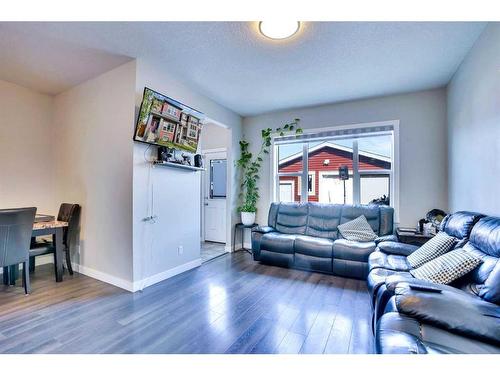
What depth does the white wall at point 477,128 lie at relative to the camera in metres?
2.01

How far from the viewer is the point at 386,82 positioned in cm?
323

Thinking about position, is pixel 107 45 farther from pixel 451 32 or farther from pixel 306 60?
pixel 451 32

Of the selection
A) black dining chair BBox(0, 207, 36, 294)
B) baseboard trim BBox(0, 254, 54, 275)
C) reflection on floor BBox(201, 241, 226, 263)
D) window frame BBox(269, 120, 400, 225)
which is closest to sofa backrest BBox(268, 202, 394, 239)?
window frame BBox(269, 120, 400, 225)

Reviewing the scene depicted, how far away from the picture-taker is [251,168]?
4691 mm

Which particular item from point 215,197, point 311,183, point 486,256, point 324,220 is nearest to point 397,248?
point 486,256

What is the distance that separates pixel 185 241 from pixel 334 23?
3110mm

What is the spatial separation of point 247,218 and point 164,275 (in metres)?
1.83

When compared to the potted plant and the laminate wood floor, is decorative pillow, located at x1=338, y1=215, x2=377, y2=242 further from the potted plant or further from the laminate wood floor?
the potted plant

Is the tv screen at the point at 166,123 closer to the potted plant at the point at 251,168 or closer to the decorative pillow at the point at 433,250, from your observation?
the potted plant at the point at 251,168

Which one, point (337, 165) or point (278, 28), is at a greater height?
point (278, 28)

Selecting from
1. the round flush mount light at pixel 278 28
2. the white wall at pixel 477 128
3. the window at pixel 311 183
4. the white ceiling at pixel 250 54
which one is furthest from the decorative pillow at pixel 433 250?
the round flush mount light at pixel 278 28

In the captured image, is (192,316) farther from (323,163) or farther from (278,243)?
(323,163)

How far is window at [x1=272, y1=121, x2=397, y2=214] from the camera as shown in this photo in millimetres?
3826

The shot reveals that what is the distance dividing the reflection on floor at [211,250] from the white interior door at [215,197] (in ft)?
0.72
